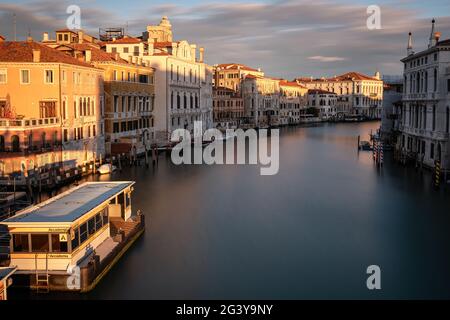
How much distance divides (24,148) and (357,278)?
1032 centimetres

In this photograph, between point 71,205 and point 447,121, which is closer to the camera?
Answer: point 71,205

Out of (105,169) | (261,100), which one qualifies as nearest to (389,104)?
(105,169)

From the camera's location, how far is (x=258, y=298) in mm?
7594

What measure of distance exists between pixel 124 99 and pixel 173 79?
20.6ft

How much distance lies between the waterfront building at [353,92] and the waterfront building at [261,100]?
69.8ft

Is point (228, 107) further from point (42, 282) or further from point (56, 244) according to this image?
point (42, 282)

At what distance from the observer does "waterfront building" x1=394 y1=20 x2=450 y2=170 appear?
696 inches

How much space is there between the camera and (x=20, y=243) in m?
7.69

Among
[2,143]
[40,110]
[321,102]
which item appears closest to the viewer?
[2,143]

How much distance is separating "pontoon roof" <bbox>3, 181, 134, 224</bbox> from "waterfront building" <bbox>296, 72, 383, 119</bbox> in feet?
226

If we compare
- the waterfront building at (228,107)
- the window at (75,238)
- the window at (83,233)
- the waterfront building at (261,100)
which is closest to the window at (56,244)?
the window at (75,238)

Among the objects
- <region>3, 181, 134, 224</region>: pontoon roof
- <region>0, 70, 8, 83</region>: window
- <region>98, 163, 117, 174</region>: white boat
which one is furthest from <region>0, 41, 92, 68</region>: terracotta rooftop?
<region>3, 181, 134, 224</region>: pontoon roof

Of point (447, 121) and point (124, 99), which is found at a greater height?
Answer: point (124, 99)

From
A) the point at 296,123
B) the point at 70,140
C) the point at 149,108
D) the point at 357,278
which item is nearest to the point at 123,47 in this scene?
the point at 149,108
